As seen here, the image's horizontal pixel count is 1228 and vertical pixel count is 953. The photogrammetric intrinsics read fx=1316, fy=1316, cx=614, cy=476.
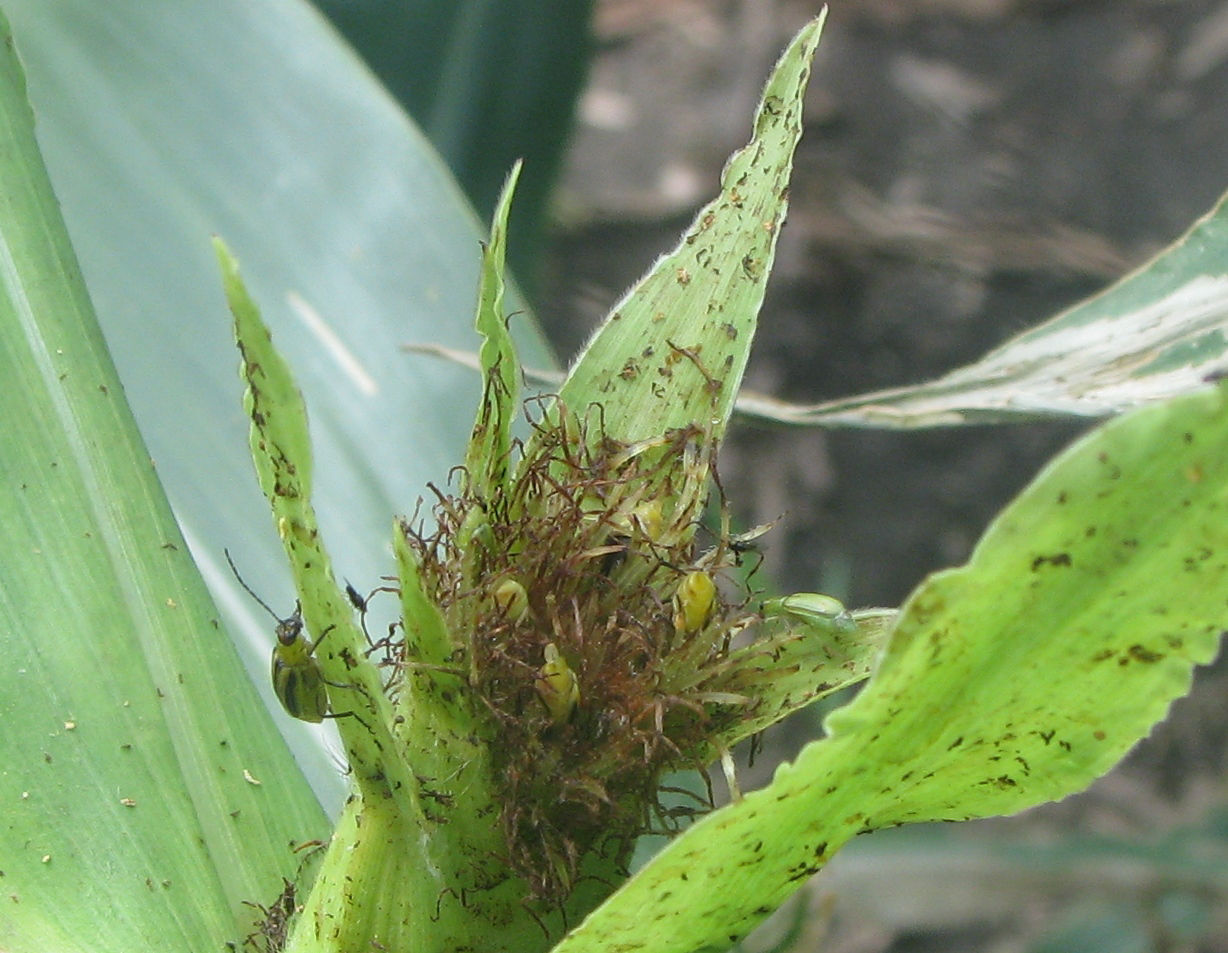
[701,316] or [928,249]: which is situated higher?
[928,249]

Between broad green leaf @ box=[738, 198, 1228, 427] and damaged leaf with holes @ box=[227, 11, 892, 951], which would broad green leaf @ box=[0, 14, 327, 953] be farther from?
broad green leaf @ box=[738, 198, 1228, 427]

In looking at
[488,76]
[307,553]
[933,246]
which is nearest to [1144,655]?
[307,553]

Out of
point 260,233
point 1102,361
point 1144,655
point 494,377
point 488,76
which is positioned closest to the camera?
point 1144,655

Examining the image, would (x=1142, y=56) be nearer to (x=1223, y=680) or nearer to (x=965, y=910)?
(x=1223, y=680)

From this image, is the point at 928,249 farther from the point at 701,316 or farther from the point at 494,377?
the point at 494,377

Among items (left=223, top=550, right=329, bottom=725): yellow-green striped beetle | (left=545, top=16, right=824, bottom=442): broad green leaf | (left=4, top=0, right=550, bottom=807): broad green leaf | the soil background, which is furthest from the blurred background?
(left=223, top=550, right=329, bottom=725): yellow-green striped beetle

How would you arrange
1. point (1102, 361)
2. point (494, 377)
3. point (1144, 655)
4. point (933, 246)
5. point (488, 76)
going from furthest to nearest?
point (933, 246), point (488, 76), point (1102, 361), point (494, 377), point (1144, 655)

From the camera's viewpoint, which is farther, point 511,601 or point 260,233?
point 260,233
